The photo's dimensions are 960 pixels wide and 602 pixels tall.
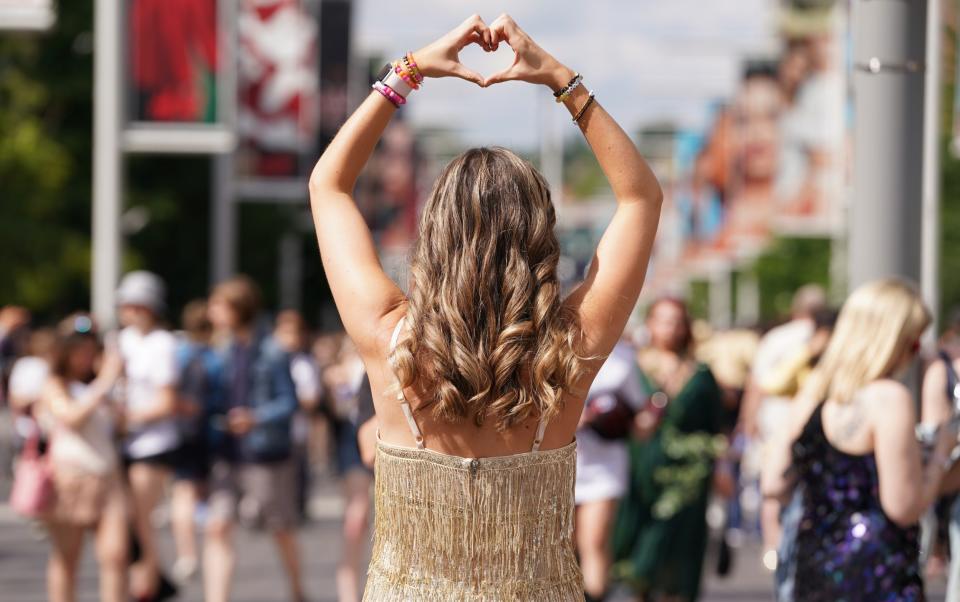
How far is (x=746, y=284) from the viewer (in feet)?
213

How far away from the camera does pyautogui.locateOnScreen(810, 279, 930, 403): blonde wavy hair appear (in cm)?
477

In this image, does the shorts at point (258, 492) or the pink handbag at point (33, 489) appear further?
the shorts at point (258, 492)

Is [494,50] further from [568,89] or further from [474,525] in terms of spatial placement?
[474,525]

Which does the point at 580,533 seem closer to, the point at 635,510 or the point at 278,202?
the point at 635,510

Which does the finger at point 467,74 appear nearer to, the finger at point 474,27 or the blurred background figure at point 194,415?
the finger at point 474,27

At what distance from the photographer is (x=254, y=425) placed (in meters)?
9.78

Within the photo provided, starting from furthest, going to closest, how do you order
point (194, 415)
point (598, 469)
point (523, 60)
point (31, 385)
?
point (31, 385) < point (194, 415) < point (598, 469) < point (523, 60)

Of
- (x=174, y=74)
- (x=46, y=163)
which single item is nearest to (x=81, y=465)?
(x=174, y=74)

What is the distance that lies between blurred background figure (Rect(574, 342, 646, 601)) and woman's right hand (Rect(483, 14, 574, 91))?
17.9 ft

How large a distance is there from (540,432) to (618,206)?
482mm

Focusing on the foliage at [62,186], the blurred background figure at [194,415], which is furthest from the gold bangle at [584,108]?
the foliage at [62,186]

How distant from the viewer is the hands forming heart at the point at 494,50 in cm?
336

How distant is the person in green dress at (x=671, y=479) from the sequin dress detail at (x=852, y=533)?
4595 mm

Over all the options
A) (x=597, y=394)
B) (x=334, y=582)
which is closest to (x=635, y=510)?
(x=597, y=394)
